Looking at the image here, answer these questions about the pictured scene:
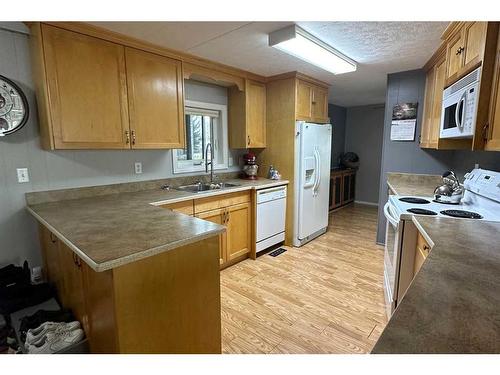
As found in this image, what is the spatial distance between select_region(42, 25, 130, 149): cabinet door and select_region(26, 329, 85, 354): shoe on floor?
125 centimetres

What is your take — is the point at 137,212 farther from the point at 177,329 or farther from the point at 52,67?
the point at 52,67

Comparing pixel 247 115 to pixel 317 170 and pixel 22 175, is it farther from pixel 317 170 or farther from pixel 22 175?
pixel 22 175

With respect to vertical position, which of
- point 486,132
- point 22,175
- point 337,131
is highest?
point 337,131

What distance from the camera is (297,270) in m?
2.92

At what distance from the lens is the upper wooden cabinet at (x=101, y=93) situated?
1886mm

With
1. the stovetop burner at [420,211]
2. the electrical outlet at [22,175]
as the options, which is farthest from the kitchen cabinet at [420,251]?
the electrical outlet at [22,175]

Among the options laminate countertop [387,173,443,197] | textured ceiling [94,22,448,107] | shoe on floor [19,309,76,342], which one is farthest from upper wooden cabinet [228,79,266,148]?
shoe on floor [19,309,76,342]

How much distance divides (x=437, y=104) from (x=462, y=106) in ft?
3.09

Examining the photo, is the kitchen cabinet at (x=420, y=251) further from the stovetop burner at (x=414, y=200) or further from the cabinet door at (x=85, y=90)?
the cabinet door at (x=85, y=90)

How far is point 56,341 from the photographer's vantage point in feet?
4.69

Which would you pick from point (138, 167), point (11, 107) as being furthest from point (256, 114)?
point (11, 107)

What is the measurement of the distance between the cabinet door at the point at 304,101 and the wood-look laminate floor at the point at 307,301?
5.69ft

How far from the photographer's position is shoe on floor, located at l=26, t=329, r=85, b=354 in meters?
1.37
